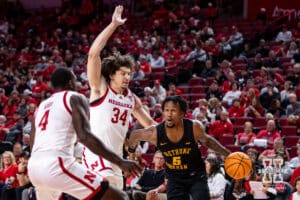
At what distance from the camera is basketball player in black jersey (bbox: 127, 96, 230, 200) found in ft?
25.4

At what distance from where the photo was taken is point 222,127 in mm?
14914

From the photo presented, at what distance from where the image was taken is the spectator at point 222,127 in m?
14.8

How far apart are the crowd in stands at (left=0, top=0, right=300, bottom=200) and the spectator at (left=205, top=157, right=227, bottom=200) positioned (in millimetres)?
16

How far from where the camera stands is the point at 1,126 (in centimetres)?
1756

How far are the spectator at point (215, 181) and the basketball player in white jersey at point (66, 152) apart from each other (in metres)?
5.20

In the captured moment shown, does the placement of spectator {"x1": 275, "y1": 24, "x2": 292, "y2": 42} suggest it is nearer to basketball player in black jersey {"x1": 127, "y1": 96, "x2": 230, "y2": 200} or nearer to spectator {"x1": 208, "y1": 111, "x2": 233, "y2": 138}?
spectator {"x1": 208, "y1": 111, "x2": 233, "y2": 138}

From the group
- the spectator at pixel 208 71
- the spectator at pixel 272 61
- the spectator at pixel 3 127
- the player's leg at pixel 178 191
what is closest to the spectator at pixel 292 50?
the spectator at pixel 272 61

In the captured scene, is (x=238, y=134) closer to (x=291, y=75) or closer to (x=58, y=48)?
(x=291, y=75)

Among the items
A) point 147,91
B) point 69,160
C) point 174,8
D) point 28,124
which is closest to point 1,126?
point 28,124

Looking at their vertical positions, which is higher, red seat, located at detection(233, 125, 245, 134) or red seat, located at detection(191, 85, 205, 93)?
red seat, located at detection(191, 85, 205, 93)

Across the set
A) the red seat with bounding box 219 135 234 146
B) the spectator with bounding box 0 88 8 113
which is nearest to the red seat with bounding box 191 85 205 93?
the red seat with bounding box 219 135 234 146

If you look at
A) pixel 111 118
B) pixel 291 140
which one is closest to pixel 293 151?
pixel 291 140

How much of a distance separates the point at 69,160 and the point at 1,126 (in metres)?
12.1

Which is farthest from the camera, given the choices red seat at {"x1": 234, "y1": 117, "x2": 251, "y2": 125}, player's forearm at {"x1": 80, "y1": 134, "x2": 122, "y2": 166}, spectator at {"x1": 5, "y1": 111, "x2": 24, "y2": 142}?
spectator at {"x1": 5, "y1": 111, "x2": 24, "y2": 142}
